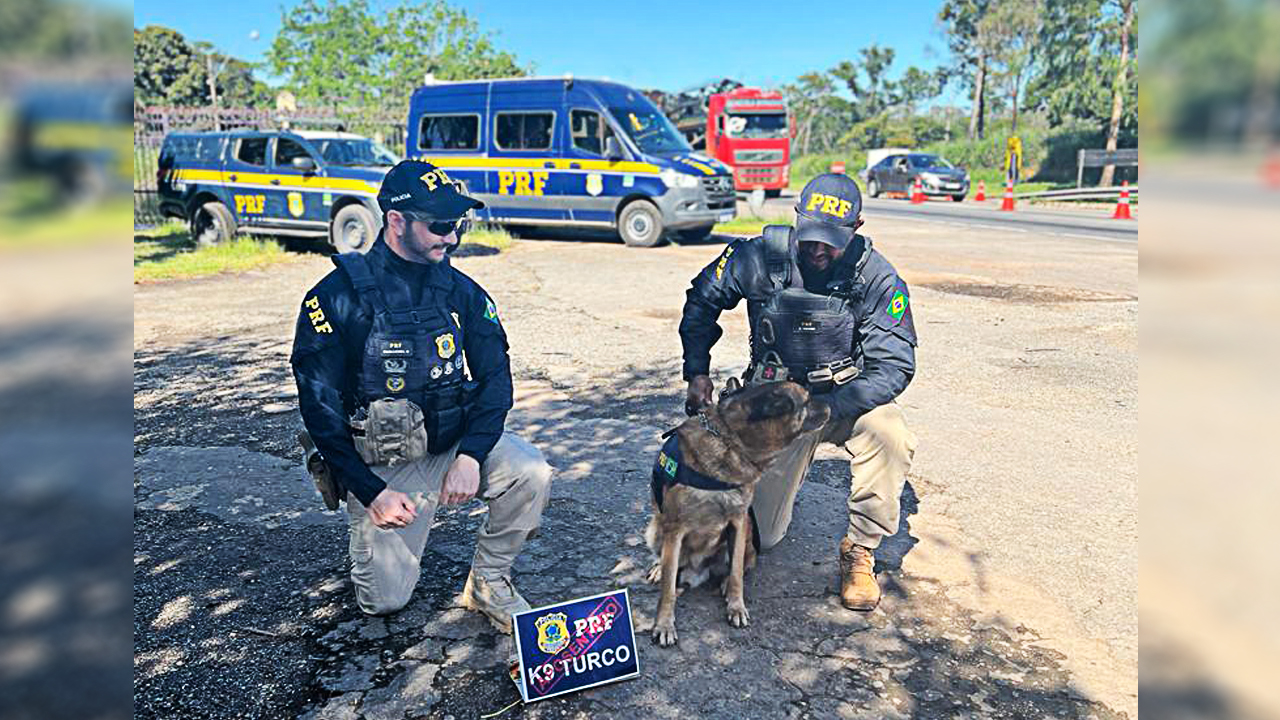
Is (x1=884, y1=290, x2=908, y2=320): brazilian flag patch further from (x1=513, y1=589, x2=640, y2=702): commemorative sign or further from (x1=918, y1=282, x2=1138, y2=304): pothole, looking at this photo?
(x1=918, y1=282, x2=1138, y2=304): pothole

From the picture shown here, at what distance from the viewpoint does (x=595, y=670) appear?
9.16 ft

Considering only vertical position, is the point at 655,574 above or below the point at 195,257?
below

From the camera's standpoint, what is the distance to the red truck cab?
90.5 feet

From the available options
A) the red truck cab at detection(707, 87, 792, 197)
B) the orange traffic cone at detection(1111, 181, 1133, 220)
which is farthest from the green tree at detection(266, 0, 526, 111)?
the orange traffic cone at detection(1111, 181, 1133, 220)

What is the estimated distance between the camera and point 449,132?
1455 centimetres

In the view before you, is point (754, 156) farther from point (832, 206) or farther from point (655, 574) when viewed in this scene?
point (655, 574)

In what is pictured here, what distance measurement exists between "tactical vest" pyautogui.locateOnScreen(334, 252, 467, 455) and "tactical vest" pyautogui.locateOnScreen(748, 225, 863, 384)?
4.05 feet

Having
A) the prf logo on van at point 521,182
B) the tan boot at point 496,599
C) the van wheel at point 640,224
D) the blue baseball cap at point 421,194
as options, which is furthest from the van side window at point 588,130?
the tan boot at point 496,599

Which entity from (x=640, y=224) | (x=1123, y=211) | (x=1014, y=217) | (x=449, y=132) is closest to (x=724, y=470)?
(x=640, y=224)

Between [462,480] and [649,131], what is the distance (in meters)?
11.5

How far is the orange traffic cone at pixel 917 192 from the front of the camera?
89.4 feet

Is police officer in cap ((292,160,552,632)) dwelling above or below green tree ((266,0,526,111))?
below

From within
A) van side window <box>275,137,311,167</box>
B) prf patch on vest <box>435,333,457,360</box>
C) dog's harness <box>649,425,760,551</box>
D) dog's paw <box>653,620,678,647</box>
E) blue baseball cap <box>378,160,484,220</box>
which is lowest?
dog's paw <box>653,620,678,647</box>

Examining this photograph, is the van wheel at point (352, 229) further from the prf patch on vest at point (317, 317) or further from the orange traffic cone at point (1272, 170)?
the orange traffic cone at point (1272, 170)
